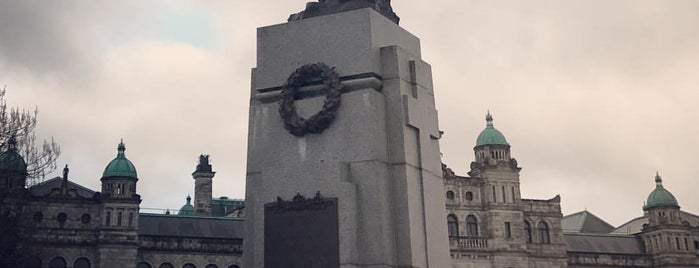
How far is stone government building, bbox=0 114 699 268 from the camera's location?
55.8m

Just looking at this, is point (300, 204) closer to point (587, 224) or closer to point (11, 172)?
point (11, 172)

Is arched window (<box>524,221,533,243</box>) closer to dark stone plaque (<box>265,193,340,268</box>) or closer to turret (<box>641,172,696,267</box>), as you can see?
turret (<box>641,172,696,267</box>)

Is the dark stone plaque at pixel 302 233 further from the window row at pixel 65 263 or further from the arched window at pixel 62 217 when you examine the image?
the arched window at pixel 62 217

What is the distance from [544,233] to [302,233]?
53162 millimetres

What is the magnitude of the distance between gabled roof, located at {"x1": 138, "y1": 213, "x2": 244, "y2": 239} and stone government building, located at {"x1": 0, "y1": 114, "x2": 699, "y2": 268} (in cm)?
7

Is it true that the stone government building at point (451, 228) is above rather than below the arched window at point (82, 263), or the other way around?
above

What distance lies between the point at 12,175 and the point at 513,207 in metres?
38.4

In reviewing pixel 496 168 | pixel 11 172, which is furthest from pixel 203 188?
pixel 11 172

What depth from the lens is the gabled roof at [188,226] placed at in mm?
60469

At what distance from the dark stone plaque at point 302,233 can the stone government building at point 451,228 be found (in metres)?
28.1

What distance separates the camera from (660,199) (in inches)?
2911

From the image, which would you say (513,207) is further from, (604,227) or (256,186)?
(256,186)

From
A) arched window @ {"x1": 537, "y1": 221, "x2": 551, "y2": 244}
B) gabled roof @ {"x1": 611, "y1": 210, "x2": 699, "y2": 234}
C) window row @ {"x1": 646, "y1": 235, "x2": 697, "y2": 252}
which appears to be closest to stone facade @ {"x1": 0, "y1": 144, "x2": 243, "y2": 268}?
arched window @ {"x1": 537, "y1": 221, "x2": 551, "y2": 244}

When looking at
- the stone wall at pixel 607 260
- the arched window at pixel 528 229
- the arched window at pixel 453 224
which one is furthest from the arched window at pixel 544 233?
the arched window at pixel 453 224
